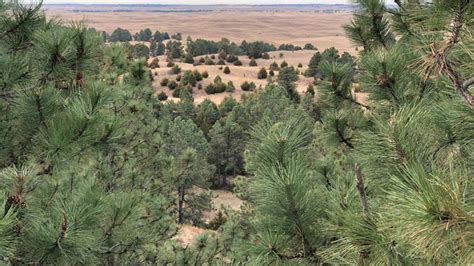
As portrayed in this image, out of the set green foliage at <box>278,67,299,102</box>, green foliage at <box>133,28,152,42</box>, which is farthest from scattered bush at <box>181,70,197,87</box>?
green foliage at <box>133,28,152,42</box>

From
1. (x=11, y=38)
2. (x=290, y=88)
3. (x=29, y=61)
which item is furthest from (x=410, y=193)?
(x=290, y=88)

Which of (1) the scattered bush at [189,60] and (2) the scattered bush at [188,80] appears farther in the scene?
(1) the scattered bush at [189,60]

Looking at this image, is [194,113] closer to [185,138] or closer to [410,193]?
[185,138]

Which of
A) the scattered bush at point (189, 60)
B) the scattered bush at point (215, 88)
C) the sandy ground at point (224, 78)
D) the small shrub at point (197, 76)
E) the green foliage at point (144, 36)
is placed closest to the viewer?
the sandy ground at point (224, 78)

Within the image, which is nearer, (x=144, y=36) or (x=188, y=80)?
(x=188, y=80)

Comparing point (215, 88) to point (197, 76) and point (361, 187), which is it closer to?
point (197, 76)

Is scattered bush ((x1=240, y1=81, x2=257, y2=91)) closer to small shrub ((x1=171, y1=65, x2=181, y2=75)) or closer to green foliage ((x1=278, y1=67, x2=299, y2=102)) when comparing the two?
green foliage ((x1=278, y1=67, x2=299, y2=102))

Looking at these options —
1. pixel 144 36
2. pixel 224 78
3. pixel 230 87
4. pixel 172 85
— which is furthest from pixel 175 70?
pixel 144 36

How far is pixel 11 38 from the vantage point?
3545 mm

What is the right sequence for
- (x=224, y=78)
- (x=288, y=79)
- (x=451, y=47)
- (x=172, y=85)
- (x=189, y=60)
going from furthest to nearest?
(x=189, y=60), (x=224, y=78), (x=172, y=85), (x=288, y=79), (x=451, y=47)

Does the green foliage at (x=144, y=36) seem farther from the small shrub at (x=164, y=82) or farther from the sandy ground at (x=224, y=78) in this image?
the small shrub at (x=164, y=82)

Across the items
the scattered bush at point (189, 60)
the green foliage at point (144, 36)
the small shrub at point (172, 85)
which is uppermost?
the green foliage at point (144, 36)

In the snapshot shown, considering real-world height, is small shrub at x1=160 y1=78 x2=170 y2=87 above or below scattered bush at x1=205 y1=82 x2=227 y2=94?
above

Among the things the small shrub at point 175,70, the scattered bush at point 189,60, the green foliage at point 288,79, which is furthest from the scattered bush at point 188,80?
the scattered bush at point 189,60
